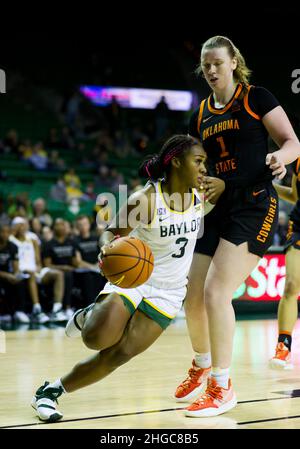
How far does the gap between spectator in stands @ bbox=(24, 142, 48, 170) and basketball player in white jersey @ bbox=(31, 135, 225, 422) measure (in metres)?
12.0

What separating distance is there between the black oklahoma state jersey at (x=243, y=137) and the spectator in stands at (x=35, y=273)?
20.6ft

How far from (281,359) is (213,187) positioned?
2.34m

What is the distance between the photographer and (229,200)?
14.3 feet

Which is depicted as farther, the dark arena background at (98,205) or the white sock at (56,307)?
the white sock at (56,307)

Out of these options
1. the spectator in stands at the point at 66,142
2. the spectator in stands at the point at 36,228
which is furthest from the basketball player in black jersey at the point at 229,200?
the spectator in stands at the point at 66,142

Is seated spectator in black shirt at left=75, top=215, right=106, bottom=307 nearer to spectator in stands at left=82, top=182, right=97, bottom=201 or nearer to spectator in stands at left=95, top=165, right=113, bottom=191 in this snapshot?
spectator in stands at left=82, top=182, right=97, bottom=201

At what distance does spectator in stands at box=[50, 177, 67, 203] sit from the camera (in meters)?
15.1

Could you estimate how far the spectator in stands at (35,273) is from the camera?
10.3 m

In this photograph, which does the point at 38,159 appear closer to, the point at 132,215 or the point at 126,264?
the point at 132,215

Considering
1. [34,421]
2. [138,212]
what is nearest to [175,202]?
[138,212]

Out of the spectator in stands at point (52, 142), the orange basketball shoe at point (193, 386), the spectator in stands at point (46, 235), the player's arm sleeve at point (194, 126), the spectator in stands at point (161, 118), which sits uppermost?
the spectator in stands at point (161, 118)

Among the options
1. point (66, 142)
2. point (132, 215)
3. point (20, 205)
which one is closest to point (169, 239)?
point (132, 215)

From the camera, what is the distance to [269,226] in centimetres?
440

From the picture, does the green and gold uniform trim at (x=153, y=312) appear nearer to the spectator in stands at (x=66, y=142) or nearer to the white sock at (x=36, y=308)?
the white sock at (x=36, y=308)
